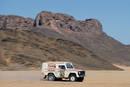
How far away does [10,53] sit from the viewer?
300ft

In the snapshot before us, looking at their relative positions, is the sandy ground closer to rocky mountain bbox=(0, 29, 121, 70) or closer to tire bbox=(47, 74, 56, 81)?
tire bbox=(47, 74, 56, 81)

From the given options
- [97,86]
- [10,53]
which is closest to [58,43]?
[10,53]

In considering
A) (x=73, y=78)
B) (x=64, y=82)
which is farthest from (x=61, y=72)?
(x=64, y=82)

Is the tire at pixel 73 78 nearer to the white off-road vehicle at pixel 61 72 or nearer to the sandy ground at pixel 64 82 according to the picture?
the white off-road vehicle at pixel 61 72

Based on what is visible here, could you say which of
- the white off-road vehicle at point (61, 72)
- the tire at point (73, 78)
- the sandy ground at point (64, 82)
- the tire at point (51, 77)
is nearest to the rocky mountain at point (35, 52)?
the sandy ground at point (64, 82)

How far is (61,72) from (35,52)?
6580 centimetres

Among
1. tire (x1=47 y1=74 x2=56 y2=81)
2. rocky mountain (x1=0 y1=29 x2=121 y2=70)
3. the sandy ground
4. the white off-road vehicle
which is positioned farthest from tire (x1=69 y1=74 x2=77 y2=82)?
rocky mountain (x1=0 y1=29 x2=121 y2=70)

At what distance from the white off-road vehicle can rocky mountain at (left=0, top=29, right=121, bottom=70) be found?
1745 inches

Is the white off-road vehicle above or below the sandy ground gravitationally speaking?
above

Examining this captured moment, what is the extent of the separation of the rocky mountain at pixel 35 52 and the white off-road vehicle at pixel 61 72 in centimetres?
4431

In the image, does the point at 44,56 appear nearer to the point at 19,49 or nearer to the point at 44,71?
the point at 19,49

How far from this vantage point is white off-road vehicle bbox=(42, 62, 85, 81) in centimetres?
3299

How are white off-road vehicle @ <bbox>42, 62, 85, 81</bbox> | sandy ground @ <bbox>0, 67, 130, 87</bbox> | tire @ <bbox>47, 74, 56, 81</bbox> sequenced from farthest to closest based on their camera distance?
tire @ <bbox>47, 74, 56, 81</bbox> → white off-road vehicle @ <bbox>42, 62, 85, 81</bbox> → sandy ground @ <bbox>0, 67, 130, 87</bbox>

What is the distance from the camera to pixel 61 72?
3369 cm
